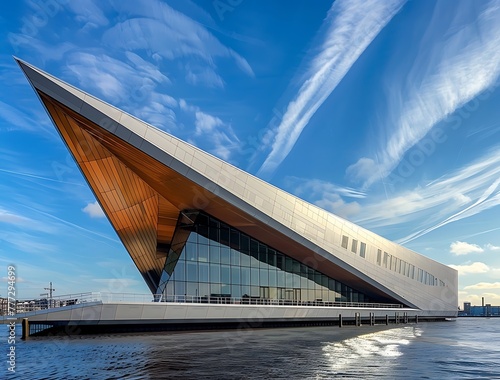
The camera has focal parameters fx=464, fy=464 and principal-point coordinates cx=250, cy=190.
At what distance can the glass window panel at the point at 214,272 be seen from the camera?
32.2m

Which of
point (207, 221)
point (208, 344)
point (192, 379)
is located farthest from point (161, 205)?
point (192, 379)

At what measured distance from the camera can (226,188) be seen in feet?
91.9

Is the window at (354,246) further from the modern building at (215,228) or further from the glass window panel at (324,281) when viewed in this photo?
the glass window panel at (324,281)

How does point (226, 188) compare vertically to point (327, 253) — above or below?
above

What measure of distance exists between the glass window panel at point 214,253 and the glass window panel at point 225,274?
2.24 feet

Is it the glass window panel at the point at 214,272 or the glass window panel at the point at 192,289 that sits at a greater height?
the glass window panel at the point at 214,272

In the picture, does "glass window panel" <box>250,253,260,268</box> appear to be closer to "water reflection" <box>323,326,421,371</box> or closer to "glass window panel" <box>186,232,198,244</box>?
"glass window panel" <box>186,232,198,244</box>

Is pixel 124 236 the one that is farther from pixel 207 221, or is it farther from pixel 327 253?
pixel 327 253

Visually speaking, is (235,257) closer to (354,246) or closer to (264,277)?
(264,277)

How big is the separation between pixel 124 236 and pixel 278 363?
102 ft

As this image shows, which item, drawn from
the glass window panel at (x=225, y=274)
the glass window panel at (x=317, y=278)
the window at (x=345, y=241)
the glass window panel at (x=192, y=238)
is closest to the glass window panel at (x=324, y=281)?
the glass window panel at (x=317, y=278)

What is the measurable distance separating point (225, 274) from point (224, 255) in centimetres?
134

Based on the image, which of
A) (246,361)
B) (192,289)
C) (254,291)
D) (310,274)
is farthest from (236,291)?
(246,361)

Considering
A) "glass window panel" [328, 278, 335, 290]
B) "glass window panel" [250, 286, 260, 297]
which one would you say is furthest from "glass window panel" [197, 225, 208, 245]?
"glass window panel" [328, 278, 335, 290]
